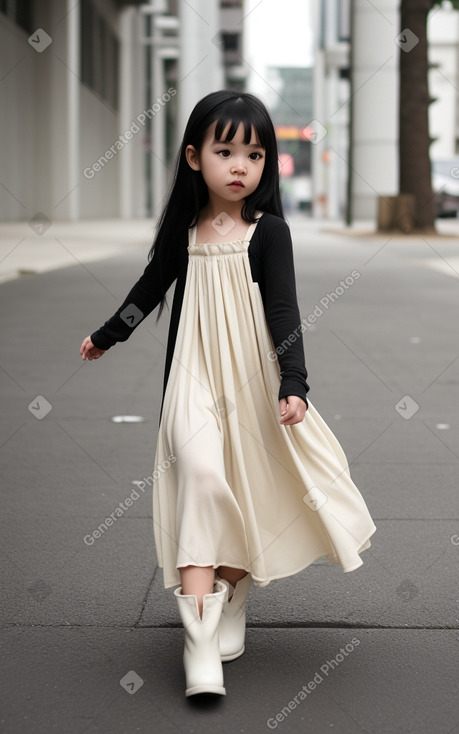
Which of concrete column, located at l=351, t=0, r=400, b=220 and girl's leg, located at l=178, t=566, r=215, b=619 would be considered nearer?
girl's leg, located at l=178, t=566, r=215, b=619

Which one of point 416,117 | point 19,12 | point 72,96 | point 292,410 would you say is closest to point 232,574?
point 292,410

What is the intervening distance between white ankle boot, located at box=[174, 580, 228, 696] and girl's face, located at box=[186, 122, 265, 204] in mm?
975

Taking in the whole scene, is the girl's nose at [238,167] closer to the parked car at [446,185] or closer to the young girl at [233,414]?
the young girl at [233,414]

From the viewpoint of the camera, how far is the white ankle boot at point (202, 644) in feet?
8.60

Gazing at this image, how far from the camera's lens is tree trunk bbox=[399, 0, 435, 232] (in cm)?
2323

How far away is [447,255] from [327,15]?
4574 cm

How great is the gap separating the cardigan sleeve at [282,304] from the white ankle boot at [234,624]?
57 cm

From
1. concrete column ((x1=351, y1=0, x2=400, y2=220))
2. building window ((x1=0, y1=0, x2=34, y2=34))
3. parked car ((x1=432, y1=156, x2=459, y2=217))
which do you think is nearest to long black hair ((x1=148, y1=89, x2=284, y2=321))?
building window ((x1=0, y1=0, x2=34, y2=34))

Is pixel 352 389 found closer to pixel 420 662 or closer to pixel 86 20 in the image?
pixel 420 662

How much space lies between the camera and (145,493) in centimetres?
473

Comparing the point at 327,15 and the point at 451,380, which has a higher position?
the point at 451,380

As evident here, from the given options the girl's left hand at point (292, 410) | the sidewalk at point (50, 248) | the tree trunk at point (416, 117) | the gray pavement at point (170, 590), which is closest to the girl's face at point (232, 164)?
the girl's left hand at point (292, 410)

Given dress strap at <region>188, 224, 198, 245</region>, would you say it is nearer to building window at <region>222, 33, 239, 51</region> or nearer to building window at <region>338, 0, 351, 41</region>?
building window at <region>338, 0, 351, 41</region>

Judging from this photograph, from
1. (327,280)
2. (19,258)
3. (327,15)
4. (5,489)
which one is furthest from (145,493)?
(327,15)
